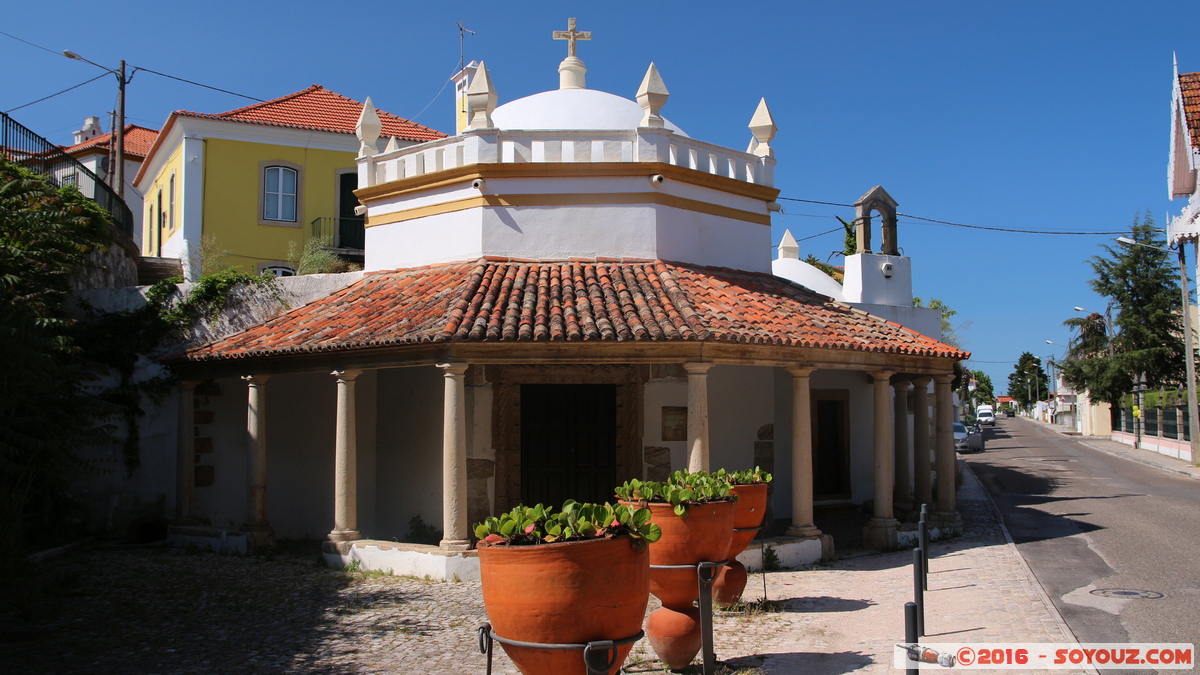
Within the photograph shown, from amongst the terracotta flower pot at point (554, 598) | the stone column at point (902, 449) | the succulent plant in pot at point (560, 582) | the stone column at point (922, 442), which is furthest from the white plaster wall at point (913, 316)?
the terracotta flower pot at point (554, 598)

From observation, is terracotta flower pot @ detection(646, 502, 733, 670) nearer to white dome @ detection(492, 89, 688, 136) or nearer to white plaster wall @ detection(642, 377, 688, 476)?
white plaster wall @ detection(642, 377, 688, 476)

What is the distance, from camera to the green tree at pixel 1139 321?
37.2 m

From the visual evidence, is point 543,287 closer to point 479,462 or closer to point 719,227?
point 479,462

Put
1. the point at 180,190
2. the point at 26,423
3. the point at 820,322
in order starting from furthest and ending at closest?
the point at 180,190, the point at 820,322, the point at 26,423

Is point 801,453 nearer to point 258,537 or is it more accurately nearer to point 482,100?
point 482,100

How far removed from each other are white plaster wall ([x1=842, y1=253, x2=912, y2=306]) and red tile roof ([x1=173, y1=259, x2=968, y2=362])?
21.0 ft

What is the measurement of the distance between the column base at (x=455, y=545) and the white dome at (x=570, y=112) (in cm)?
659

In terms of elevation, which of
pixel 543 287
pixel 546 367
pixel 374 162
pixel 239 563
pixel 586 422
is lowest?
pixel 239 563

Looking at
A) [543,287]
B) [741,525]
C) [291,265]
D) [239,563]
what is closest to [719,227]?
[543,287]

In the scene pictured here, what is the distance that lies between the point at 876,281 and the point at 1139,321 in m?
24.7

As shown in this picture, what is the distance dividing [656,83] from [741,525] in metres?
6.63

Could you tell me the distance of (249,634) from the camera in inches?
290

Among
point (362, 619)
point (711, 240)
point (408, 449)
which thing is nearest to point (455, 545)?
point (362, 619)

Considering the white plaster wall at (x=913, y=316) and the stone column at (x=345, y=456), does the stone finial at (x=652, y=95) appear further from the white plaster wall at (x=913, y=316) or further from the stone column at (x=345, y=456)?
the white plaster wall at (x=913, y=316)
